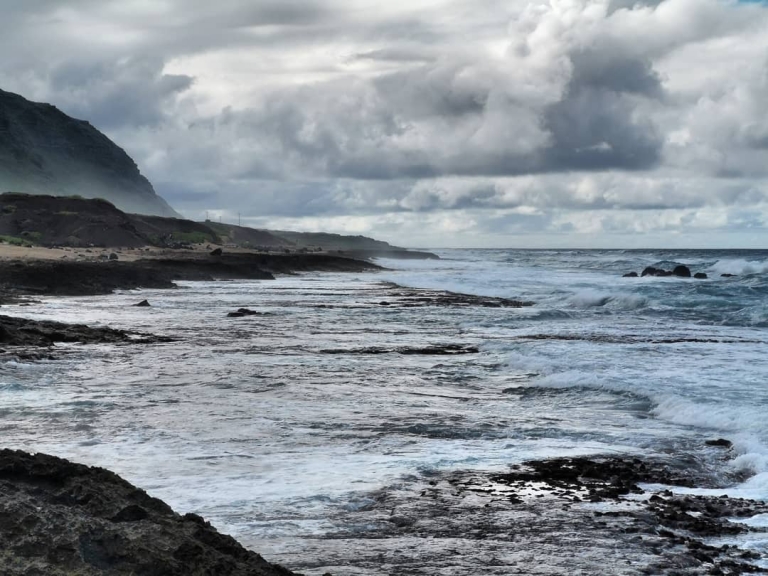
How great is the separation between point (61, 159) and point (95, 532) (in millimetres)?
182887

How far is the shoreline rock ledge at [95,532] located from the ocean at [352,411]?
1180 millimetres

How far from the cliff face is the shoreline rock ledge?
163 meters

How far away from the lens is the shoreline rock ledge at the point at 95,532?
14.0ft

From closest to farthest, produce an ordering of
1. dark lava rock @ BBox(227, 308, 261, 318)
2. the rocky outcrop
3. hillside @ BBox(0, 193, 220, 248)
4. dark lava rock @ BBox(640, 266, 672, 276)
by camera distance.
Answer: dark lava rock @ BBox(227, 308, 261, 318), the rocky outcrop, dark lava rock @ BBox(640, 266, 672, 276), hillside @ BBox(0, 193, 220, 248)

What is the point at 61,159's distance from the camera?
174375mm

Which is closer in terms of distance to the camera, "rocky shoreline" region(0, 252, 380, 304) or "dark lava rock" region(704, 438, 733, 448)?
"dark lava rock" region(704, 438, 733, 448)

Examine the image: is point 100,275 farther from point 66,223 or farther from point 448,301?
point 66,223

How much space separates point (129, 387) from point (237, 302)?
21.4 meters

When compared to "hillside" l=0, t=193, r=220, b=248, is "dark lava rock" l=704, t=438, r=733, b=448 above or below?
below

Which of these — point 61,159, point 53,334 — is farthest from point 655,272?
point 61,159

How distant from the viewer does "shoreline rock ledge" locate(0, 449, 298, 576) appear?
4262mm

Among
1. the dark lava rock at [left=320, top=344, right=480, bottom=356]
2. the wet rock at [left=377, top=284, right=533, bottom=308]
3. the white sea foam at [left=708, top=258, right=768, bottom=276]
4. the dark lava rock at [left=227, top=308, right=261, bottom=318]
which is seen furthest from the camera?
the white sea foam at [left=708, top=258, right=768, bottom=276]

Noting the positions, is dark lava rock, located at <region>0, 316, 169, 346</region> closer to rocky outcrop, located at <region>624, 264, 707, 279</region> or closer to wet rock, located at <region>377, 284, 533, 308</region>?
wet rock, located at <region>377, 284, 533, 308</region>

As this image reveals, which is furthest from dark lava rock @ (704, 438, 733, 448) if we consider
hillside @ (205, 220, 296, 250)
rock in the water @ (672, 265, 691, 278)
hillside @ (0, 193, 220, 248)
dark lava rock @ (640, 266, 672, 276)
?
hillside @ (205, 220, 296, 250)
